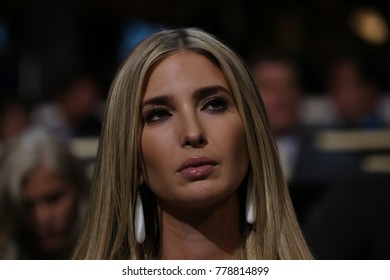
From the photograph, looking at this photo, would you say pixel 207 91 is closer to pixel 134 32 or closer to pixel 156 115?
pixel 156 115

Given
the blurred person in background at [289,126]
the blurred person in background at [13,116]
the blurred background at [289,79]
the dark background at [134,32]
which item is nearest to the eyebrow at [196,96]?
the blurred background at [289,79]

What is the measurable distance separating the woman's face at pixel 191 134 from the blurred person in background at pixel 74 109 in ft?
17.4

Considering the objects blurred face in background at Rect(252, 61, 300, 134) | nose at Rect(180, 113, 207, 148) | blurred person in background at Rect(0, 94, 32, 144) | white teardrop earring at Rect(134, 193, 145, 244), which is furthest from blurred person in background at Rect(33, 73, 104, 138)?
nose at Rect(180, 113, 207, 148)

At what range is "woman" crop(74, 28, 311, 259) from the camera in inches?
79.6

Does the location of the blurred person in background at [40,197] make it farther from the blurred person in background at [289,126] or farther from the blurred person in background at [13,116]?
the blurred person in background at [13,116]

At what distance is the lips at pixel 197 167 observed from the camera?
6.48ft

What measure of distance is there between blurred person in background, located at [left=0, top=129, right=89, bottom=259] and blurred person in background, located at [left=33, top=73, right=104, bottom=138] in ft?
10.5

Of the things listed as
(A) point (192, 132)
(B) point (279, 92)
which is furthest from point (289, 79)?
(A) point (192, 132)

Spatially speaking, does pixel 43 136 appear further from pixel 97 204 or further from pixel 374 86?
pixel 374 86

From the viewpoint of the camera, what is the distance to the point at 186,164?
6.54 feet

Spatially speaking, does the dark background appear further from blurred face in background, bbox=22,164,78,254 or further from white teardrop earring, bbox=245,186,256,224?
white teardrop earring, bbox=245,186,256,224

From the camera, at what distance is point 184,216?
2.08m

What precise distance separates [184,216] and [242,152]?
0.18 meters

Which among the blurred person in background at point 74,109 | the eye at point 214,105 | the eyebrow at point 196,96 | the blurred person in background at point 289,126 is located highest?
the eyebrow at point 196,96
